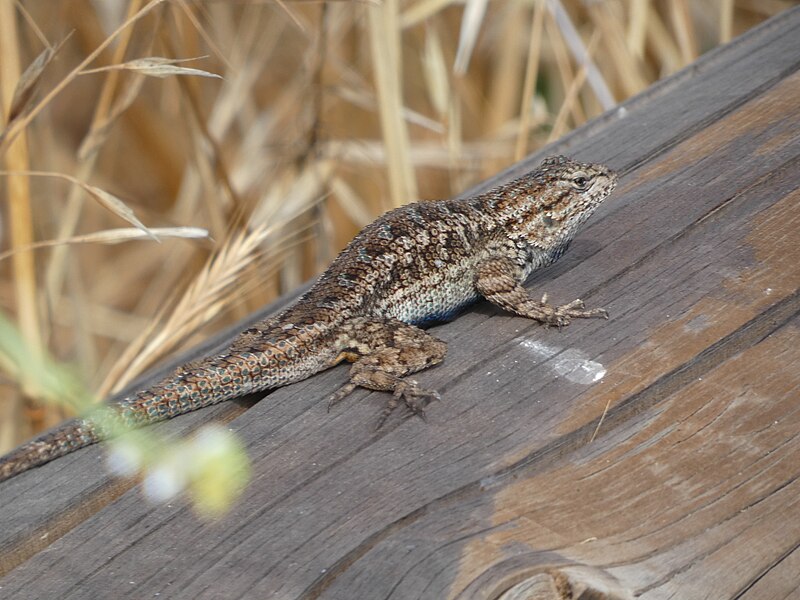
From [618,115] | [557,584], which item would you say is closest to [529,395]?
[557,584]

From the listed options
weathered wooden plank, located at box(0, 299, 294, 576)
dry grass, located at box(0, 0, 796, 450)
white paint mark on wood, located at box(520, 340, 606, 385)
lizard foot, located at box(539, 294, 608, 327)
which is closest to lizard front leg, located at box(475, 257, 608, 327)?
lizard foot, located at box(539, 294, 608, 327)

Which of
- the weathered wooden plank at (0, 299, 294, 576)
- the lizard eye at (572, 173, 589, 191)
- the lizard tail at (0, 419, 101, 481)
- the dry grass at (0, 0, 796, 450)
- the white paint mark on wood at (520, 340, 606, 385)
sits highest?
the dry grass at (0, 0, 796, 450)

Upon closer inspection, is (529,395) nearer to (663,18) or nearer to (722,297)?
(722,297)

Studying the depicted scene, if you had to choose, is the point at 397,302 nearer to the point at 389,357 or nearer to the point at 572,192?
the point at 389,357

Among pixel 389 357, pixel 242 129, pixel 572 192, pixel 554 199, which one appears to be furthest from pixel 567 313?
pixel 242 129

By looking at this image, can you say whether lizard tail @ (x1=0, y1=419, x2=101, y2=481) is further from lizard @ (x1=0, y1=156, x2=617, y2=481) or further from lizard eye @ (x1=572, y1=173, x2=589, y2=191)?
lizard eye @ (x1=572, y1=173, x2=589, y2=191)
